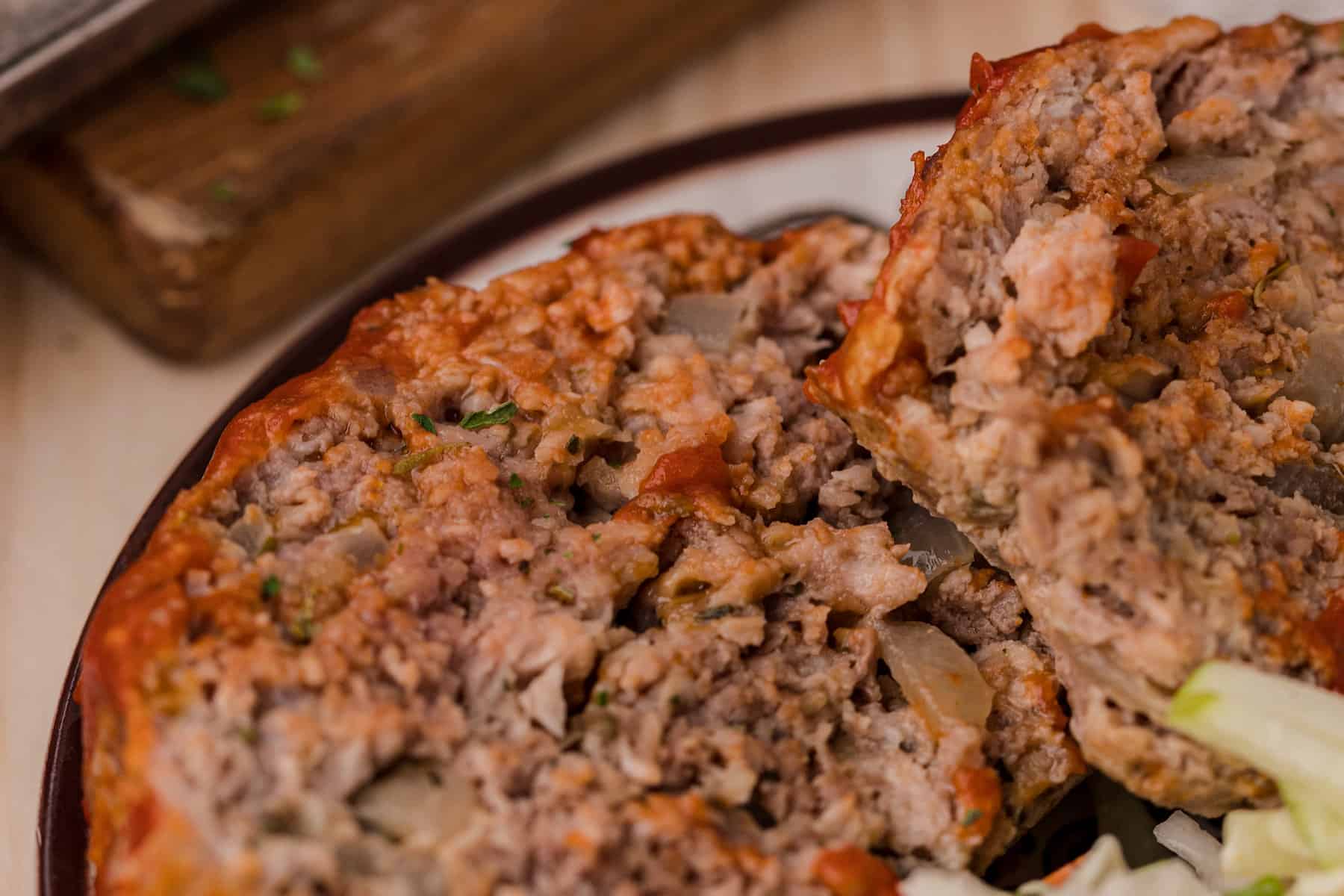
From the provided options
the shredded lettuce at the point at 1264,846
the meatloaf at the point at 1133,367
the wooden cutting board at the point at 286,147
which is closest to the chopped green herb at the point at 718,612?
the meatloaf at the point at 1133,367

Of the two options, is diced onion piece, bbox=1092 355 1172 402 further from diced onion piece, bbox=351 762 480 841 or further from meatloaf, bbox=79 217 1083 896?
diced onion piece, bbox=351 762 480 841

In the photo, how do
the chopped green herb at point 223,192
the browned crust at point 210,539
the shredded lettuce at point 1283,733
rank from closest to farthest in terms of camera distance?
the browned crust at point 210,539
the shredded lettuce at point 1283,733
the chopped green herb at point 223,192

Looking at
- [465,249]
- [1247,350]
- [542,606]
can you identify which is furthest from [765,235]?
[542,606]

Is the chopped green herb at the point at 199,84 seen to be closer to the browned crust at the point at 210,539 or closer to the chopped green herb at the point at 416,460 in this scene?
the browned crust at the point at 210,539

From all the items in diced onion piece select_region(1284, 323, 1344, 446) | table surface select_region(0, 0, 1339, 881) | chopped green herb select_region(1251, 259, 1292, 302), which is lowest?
table surface select_region(0, 0, 1339, 881)

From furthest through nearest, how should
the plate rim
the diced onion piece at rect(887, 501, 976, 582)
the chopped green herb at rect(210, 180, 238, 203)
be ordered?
the chopped green herb at rect(210, 180, 238, 203)
the plate rim
the diced onion piece at rect(887, 501, 976, 582)

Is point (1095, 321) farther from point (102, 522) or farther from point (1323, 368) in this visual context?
point (102, 522)

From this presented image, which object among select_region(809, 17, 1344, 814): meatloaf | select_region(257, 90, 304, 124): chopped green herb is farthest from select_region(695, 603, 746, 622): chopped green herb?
select_region(257, 90, 304, 124): chopped green herb
